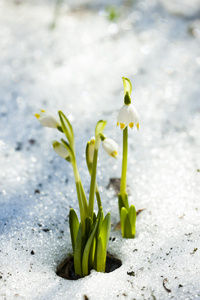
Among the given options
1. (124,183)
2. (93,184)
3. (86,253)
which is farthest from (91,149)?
(86,253)

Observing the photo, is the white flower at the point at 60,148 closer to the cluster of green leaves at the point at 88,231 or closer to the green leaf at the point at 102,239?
the cluster of green leaves at the point at 88,231

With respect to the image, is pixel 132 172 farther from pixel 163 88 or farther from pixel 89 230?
pixel 163 88

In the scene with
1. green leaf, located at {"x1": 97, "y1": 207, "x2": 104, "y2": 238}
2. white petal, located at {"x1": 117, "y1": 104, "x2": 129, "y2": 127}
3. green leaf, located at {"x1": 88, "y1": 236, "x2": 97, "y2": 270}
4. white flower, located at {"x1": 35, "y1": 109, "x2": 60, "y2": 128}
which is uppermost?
white petal, located at {"x1": 117, "y1": 104, "x2": 129, "y2": 127}

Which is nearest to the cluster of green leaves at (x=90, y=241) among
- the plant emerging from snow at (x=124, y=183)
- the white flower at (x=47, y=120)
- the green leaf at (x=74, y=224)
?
the green leaf at (x=74, y=224)

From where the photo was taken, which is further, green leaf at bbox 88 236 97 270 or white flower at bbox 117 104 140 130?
green leaf at bbox 88 236 97 270

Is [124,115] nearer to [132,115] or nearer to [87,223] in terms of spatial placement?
[132,115]

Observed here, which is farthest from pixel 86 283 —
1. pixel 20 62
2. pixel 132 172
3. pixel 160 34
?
pixel 160 34

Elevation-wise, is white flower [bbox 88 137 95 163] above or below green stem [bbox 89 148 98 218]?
above

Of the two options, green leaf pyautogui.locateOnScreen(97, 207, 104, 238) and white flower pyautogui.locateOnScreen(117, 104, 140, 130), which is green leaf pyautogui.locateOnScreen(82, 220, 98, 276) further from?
white flower pyautogui.locateOnScreen(117, 104, 140, 130)

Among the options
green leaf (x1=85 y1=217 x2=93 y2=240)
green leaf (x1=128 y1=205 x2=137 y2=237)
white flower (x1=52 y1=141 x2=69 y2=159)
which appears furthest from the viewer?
green leaf (x1=128 y1=205 x2=137 y2=237)

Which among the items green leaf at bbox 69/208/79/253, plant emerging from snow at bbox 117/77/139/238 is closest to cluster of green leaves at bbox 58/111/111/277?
green leaf at bbox 69/208/79/253
